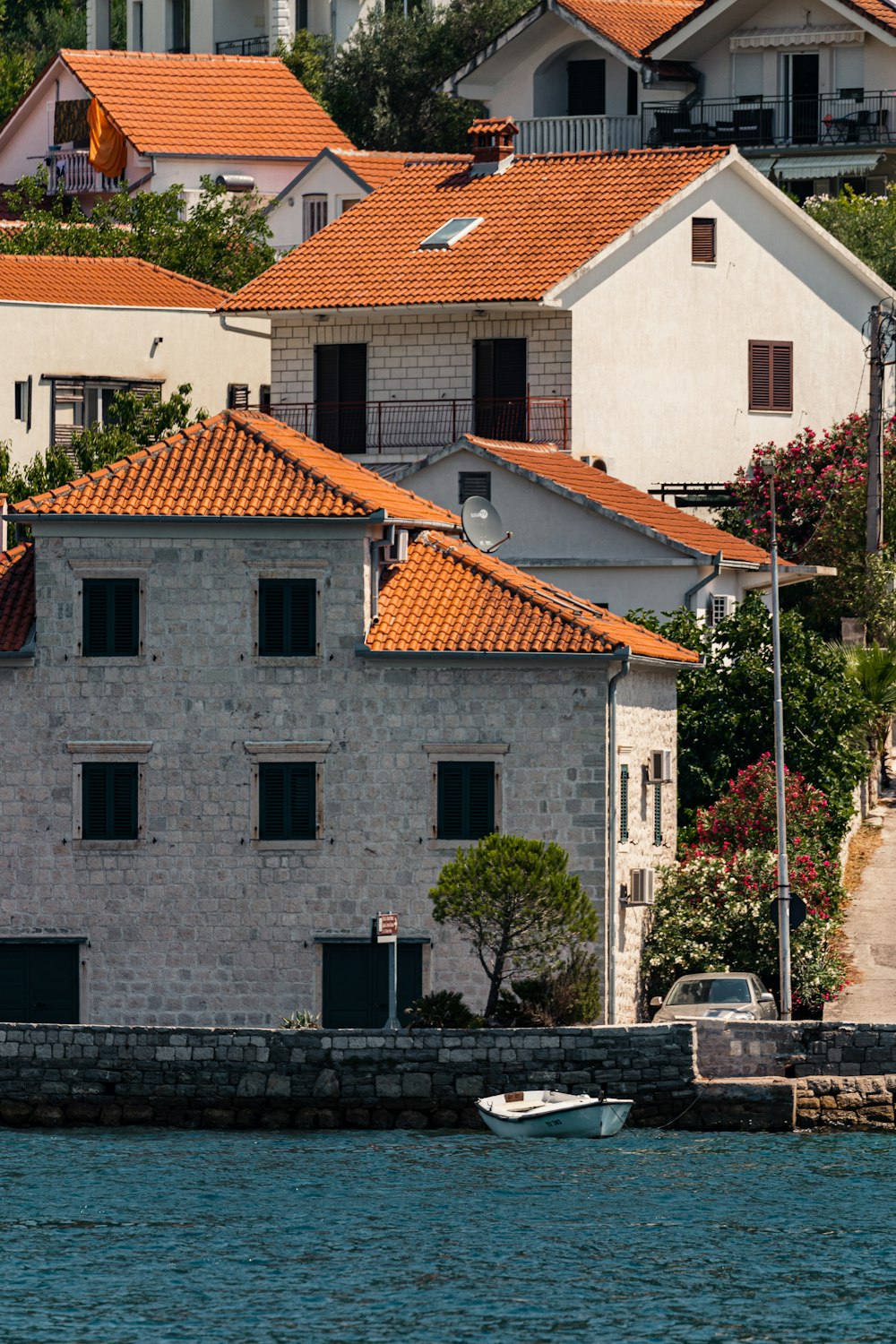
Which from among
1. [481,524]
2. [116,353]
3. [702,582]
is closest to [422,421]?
[116,353]

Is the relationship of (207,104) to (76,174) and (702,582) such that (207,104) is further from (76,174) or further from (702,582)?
(702,582)

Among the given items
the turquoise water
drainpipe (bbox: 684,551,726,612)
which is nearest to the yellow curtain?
drainpipe (bbox: 684,551,726,612)

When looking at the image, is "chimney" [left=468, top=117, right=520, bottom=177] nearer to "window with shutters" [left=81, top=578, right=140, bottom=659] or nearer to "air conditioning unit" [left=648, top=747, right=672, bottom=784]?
"air conditioning unit" [left=648, top=747, right=672, bottom=784]

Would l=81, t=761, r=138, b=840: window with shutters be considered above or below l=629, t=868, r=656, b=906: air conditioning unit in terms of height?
above

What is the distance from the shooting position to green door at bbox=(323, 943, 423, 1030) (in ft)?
162

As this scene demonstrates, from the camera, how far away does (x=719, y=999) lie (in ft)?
158

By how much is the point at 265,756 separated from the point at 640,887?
20.1 ft

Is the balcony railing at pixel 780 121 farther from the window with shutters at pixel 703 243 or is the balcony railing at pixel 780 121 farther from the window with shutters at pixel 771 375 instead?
the window with shutters at pixel 703 243

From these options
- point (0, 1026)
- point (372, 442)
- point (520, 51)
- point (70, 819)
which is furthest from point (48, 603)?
point (520, 51)

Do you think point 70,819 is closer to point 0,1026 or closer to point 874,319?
point 0,1026

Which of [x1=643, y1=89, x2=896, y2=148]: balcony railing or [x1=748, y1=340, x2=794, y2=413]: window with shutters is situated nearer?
[x1=748, y1=340, x2=794, y2=413]: window with shutters

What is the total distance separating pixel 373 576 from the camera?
5069 centimetres

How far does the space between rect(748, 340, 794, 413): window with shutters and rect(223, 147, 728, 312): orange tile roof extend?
14.0 ft

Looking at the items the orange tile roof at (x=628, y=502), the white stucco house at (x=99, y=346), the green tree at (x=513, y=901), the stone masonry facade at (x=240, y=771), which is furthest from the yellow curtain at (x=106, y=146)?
the green tree at (x=513, y=901)
